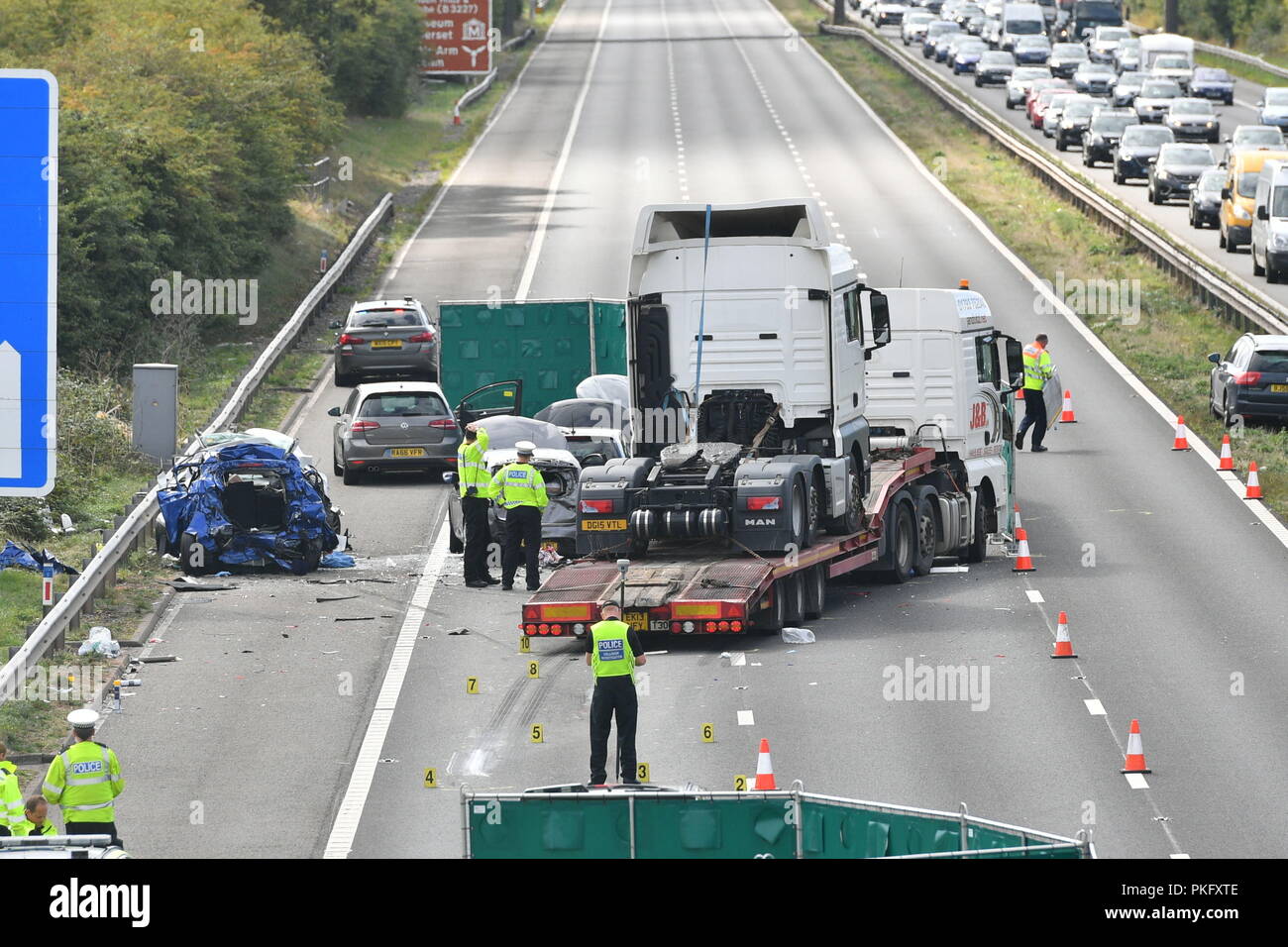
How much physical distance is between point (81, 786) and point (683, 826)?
4145mm

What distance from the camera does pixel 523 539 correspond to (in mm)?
22906

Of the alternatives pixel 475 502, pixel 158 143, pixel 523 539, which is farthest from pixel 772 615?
pixel 158 143

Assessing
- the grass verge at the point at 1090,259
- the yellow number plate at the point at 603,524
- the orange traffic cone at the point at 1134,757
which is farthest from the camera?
the grass verge at the point at 1090,259

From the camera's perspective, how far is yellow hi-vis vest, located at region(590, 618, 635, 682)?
1531cm

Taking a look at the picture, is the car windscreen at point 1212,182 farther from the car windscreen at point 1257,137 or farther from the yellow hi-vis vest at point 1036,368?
the yellow hi-vis vest at point 1036,368

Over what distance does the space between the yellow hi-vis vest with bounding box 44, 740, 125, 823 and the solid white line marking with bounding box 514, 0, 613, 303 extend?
17655 millimetres

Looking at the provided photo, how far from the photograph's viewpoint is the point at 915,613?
21.7 m

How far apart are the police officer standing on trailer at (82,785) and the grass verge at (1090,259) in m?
17.8

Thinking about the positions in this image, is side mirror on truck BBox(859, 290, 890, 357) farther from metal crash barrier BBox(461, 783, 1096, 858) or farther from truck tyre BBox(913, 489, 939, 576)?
metal crash barrier BBox(461, 783, 1096, 858)

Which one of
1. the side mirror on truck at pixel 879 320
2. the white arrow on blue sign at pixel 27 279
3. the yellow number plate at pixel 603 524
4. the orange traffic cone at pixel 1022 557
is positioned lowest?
the orange traffic cone at pixel 1022 557

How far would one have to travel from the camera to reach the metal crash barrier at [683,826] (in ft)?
34.8

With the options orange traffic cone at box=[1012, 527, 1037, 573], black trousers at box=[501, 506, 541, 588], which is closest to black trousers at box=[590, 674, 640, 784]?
black trousers at box=[501, 506, 541, 588]

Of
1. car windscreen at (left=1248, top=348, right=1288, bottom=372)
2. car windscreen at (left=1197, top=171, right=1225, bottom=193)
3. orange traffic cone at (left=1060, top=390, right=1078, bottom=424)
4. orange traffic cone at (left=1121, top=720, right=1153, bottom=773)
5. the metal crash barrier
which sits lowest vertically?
orange traffic cone at (left=1060, top=390, right=1078, bottom=424)

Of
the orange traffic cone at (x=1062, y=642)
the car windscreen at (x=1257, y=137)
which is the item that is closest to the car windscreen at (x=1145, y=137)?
the car windscreen at (x=1257, y=137)
